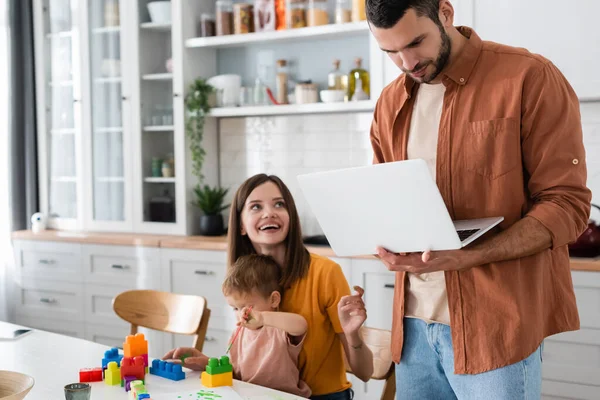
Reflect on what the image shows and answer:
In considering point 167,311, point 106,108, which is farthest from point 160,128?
point 167,311

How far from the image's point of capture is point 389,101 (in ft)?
5.74

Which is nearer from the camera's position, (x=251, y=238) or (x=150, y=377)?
(x=150, y=377)

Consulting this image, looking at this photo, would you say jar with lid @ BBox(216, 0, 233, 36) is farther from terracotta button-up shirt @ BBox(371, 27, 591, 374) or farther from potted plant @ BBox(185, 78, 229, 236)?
terracotta button-up shirt @ BBox(371, 27, 591, 374)

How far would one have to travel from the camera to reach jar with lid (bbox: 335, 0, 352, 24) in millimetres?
3764

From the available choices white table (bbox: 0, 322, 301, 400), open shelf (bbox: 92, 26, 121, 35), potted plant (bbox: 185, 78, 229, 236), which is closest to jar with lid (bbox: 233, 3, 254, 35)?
potted plant (bbox: 185, 78, 229, 236)

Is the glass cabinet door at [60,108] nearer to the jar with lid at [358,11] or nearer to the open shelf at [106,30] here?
the open shelf at [106,30]

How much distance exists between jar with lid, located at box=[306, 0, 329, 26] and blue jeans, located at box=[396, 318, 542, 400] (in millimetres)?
2438

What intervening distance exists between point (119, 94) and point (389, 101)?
9.68 ft

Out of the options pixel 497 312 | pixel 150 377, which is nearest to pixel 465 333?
pixel 497 312

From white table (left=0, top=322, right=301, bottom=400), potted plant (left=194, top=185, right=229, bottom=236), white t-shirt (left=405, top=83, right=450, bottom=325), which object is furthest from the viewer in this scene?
potted plant (left=194, top=185, right=229, bottom=236)

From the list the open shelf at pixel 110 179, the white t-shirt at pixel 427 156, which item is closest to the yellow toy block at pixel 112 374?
the white t-shirt at pixel 427 156

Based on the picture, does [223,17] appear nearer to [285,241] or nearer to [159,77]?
[159,77]

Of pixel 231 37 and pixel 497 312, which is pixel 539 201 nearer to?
pixel 497 312

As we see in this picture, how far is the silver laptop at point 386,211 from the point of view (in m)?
1.37
